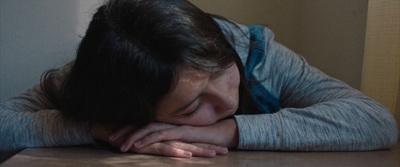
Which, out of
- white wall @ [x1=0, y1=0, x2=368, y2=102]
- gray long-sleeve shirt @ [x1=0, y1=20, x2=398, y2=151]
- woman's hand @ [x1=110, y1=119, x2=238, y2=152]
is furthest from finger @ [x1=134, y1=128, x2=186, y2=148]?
white wall @ [x1=0, y1=0, x2=368, y2=102]

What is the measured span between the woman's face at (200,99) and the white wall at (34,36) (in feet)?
2.55

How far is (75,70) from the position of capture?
874mm

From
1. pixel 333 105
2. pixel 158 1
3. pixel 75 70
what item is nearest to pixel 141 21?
pixel 158 1

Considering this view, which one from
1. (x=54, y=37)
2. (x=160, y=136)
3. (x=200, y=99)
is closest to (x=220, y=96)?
(x=200, y=99)

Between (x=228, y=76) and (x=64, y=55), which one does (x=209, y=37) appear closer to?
(x=228, y=76)

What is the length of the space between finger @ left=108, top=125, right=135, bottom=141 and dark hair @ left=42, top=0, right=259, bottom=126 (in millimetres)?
15

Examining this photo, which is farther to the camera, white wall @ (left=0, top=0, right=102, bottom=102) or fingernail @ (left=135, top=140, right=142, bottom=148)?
white wall @ (left=0, top=0, right=102, bottom=102)

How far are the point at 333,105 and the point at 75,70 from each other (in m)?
0.54

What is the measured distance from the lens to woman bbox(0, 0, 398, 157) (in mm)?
784

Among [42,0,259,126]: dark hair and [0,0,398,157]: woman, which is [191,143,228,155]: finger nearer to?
[0,0,398,157]: woman

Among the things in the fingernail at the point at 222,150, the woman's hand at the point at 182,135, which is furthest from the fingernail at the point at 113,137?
the fingernail at the point at 222,150

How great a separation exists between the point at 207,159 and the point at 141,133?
0.14m

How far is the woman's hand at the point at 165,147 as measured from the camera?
0.85m

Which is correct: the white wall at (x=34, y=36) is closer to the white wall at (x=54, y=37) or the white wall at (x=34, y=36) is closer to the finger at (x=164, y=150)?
the white wall at (x=54, y=37)
